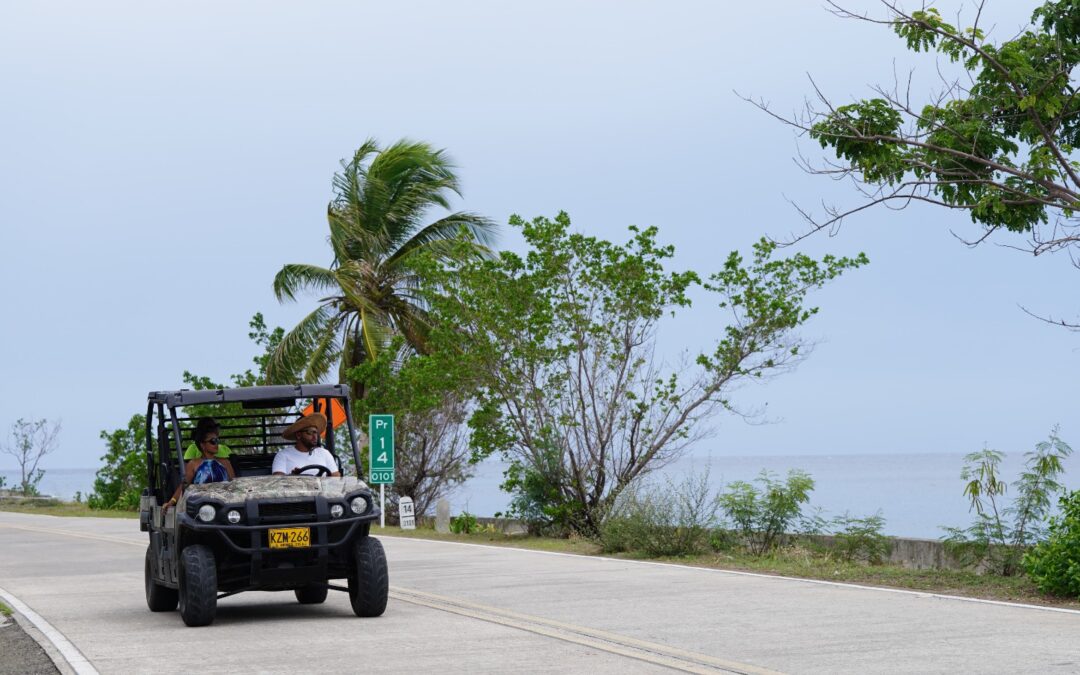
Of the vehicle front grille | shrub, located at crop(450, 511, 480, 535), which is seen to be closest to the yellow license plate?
the vehicle front grille

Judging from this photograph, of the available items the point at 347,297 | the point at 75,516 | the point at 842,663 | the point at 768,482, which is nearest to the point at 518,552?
the point at 768,482

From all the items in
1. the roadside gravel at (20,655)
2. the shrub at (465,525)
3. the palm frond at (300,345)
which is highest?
the palm frond at (300,345)

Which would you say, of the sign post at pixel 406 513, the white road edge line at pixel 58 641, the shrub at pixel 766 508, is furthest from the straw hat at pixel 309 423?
the sign post at pixel 406 513

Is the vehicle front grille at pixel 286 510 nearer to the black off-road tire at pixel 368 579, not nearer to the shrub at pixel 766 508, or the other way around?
the black off-road tire at pixel 368 579

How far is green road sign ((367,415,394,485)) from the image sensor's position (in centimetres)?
3038

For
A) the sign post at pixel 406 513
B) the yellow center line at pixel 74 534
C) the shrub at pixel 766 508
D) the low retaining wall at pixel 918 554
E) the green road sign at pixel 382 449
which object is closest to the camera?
the low retaining wall at pixel 918 554

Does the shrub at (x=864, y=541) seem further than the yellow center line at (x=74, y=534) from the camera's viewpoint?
No

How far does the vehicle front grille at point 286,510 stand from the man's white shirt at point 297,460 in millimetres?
733

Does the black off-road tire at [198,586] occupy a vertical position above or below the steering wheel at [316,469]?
below

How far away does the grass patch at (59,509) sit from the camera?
147 ft

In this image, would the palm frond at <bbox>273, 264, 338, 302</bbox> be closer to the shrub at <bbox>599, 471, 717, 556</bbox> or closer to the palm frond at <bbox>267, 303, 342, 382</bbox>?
the palm frond at <bbox>267, 303, 342, 382</bbox>

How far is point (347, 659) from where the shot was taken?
10.1m

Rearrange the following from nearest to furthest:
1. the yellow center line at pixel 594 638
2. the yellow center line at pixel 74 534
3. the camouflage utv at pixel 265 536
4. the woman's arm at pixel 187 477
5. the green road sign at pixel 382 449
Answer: the yellow center line at pixel 594 638 < the camouflage utv at pixel 265 536 < the woman's arm at pixel 187 477 < the yellow center line at pixel 74 534 < the green road sign at pixel 382 449

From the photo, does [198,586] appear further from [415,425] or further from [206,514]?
[415,425]
